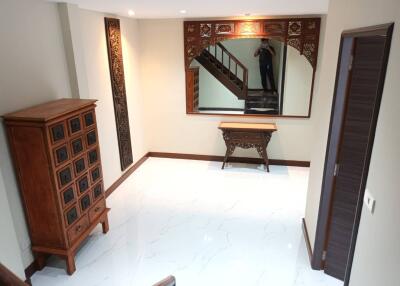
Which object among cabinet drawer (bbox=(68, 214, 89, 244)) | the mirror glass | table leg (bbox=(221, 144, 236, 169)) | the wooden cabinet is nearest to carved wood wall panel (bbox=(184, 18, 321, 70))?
the mirror glass

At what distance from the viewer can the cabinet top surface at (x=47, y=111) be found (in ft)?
7.03

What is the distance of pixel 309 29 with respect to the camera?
4.09 meters

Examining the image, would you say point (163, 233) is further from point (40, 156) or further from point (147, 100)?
point (147, 100)

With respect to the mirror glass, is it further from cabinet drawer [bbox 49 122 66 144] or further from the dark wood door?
cabinet drawer [bbox 49 122 66 144]

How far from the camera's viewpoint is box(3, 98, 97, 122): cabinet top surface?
214cm

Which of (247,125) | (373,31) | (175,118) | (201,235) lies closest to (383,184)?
(373,31)

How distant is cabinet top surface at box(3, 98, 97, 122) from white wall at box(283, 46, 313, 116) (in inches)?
127

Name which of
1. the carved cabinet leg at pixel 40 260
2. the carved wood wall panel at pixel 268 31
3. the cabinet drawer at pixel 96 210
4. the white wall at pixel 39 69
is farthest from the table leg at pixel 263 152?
the carved cabinet leg at pixel 40 260

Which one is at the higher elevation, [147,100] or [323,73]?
[323,73]

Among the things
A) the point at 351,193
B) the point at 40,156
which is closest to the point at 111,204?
the point at 40,156

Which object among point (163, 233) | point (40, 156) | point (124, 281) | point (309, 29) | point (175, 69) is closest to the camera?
point (40, 156)

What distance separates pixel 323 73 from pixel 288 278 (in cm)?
179

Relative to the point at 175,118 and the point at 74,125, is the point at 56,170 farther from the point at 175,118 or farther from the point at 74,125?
the point at 175,118

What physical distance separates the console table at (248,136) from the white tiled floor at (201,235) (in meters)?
0.41
